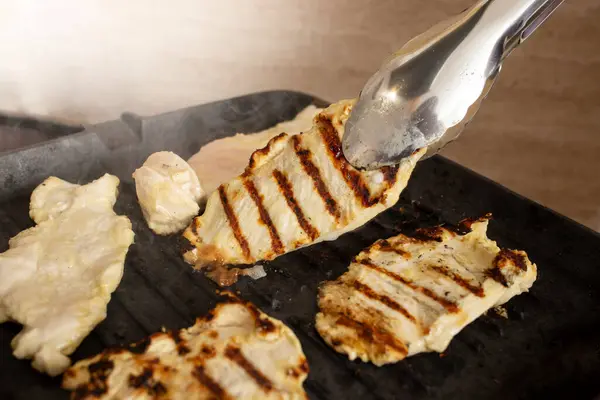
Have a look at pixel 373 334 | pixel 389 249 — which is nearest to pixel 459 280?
pixel 389 249

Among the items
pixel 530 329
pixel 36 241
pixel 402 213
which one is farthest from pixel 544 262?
pixel 36 241

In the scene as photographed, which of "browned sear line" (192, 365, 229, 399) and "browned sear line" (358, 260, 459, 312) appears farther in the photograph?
"browned sear line" (358, 260, 459, 312)

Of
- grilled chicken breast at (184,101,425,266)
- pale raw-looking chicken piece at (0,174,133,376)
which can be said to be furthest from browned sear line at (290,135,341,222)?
pale raw-looking chicken piece at (0,174,133,376)

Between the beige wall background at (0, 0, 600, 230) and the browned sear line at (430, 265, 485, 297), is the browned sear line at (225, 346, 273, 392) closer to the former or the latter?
the browned sear line at (430, 265, 485, 297)

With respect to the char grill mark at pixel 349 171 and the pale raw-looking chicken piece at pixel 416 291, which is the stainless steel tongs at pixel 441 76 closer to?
the char grill mark at pixel 349 171

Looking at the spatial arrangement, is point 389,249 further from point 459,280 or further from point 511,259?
point 511,259

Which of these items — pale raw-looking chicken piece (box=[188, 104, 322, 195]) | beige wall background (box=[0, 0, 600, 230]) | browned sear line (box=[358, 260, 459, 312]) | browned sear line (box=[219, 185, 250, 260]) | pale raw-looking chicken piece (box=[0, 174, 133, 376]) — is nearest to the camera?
pale raw-looking chicken piece (box=[0, 174, 133, 376])
